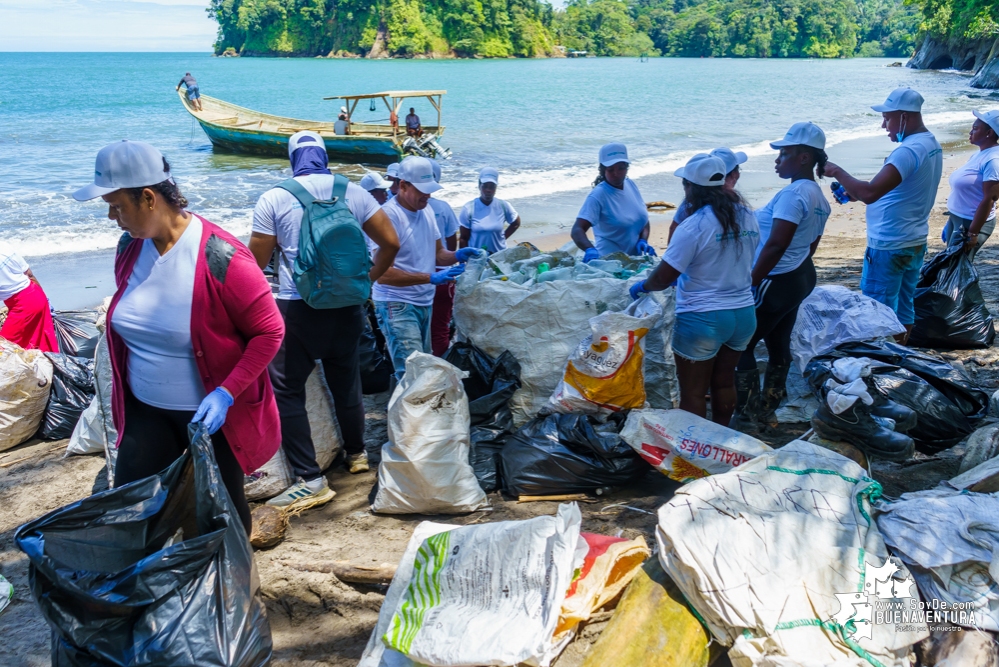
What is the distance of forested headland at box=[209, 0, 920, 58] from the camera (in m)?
81.1

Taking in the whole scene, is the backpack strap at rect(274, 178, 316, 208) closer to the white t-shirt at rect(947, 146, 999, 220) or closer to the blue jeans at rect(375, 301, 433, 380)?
the blue jeans at rect(375, 301, 433, 380)

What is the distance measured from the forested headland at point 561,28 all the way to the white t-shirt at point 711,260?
8271 cm

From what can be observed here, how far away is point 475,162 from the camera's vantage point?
19312 millimetres

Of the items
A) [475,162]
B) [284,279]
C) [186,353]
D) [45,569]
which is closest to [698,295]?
[284,279]

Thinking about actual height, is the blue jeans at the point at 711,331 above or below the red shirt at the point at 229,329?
below

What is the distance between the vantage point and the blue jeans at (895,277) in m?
4.23

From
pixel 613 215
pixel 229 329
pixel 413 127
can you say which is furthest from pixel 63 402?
pixel 413 127

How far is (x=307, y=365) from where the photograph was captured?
318cm

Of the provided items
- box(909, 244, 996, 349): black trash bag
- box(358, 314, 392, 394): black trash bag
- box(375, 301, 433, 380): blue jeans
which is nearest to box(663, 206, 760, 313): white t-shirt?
box(375, 301, 433, 380): blue jeans

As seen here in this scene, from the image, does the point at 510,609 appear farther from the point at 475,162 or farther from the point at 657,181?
the point at 475,162

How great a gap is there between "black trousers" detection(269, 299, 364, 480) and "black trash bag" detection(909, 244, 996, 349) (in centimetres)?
366

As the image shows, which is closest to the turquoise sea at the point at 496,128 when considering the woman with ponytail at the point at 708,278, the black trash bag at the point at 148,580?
the woman with ponytail at the point at 708,278

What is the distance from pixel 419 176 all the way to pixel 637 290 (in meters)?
1.23

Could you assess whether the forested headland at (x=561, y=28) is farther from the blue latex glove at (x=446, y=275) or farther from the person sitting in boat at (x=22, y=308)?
the blue latex glove at (x=446, y=275)
